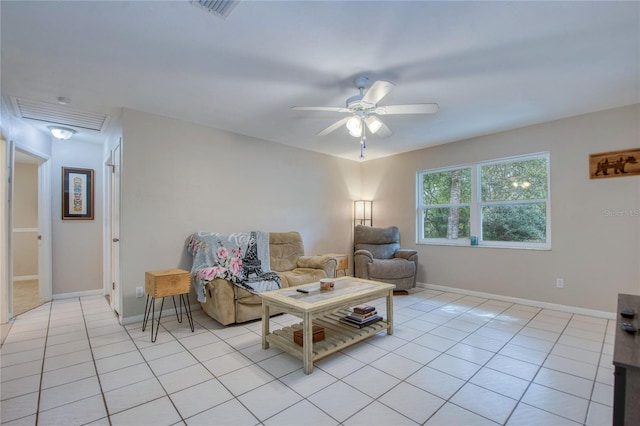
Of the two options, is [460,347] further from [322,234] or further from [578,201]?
[322,234]

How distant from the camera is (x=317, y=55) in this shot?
7.30 ft

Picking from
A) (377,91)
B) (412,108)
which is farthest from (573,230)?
(377,91)

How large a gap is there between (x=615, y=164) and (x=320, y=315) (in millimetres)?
3690

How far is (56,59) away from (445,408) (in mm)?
3699

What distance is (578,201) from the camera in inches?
140

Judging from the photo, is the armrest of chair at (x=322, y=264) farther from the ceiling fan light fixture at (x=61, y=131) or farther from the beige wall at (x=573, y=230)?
the ceiling fan light fixture at (x=61, y=131)

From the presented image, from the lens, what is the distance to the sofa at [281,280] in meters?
3.08

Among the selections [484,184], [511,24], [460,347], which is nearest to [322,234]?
[484,184]

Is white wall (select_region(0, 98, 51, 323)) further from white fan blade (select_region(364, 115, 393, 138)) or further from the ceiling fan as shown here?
white fan blade (select_region(364, 115, 393, 138))

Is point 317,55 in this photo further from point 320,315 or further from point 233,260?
point 233,260

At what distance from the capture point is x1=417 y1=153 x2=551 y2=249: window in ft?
12.9

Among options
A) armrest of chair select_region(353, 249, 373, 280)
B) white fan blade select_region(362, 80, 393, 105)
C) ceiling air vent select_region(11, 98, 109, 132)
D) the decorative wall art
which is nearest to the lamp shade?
armrest of chair select_region(353, 249, 373, 280)

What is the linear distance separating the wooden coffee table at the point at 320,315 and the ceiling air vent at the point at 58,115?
298 centimetres

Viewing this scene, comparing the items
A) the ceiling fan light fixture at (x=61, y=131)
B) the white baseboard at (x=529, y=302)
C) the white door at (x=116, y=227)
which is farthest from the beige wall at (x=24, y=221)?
the white baseboard at (x=529, y=302)
